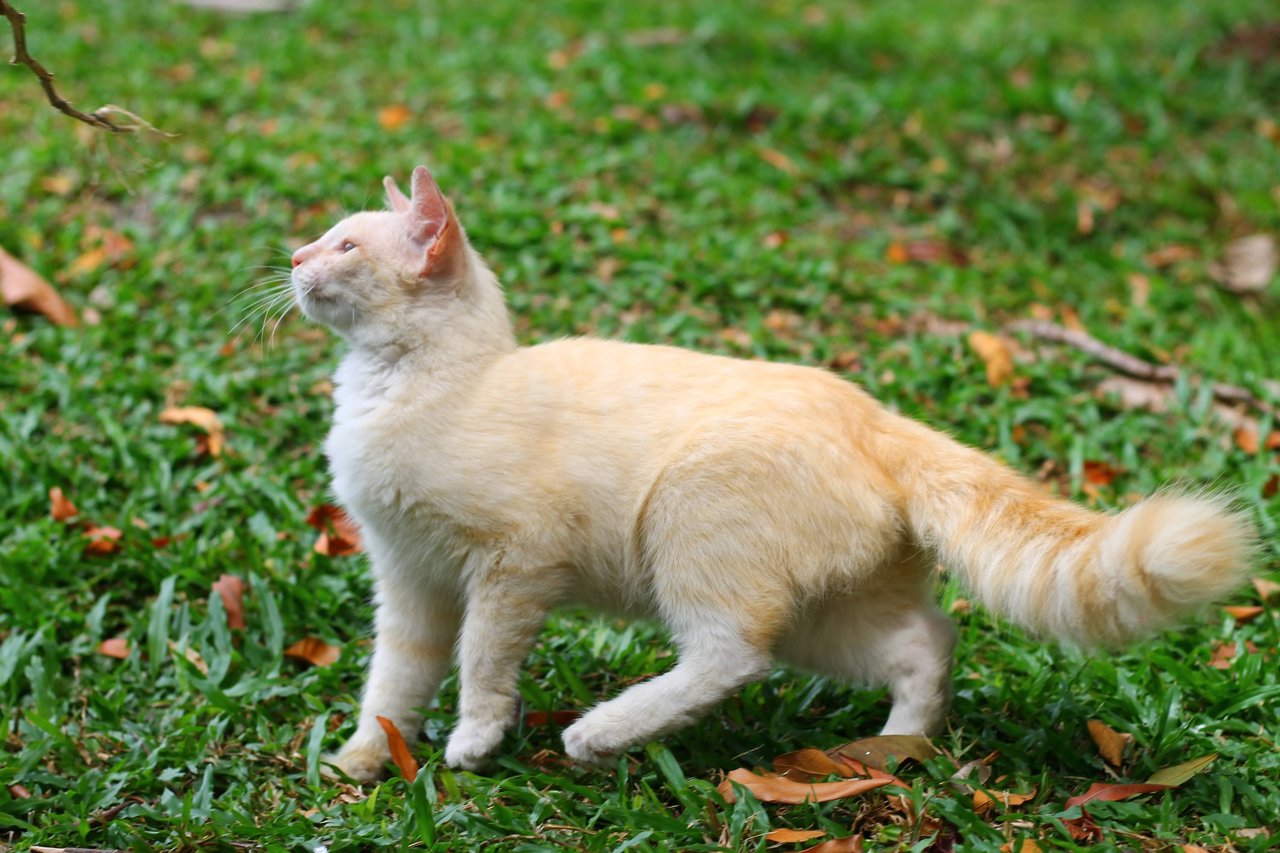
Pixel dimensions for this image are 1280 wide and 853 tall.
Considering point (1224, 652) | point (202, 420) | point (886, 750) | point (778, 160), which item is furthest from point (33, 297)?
point (1224, 652)

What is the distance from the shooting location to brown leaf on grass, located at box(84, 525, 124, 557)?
14.5 ft

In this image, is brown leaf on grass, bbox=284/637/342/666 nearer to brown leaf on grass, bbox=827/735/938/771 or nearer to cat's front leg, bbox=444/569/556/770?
cat's front leg, bbox=444/569/556/770

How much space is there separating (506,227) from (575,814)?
3.54m

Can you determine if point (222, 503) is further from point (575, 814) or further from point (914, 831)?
point (914, 831)

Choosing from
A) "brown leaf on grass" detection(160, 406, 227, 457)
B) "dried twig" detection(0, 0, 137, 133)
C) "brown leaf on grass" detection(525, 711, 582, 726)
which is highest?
"dried twig" detection(0, 0, 137, 133)

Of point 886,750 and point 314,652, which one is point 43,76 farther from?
point 886,750

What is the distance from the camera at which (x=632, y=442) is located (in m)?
3.37

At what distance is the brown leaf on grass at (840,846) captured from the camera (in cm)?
298

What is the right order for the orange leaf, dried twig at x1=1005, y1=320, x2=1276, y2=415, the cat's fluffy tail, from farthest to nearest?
1. the orange leaf
2. dried twig at x1=1005, y1=320, x2=1276, y2=415
3. the cat's fluffy tail

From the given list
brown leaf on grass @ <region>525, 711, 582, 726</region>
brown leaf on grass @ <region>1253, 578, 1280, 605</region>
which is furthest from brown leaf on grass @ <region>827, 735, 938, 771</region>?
brown leaf on grass @ <region>1253, 578, 1280, 605</region>

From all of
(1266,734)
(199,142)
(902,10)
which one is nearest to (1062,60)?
(902,10)

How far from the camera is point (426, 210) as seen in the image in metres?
3.49

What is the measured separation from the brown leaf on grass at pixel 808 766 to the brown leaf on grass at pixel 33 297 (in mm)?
3969

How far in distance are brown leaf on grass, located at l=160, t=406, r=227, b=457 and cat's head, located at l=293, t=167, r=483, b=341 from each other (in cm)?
164
